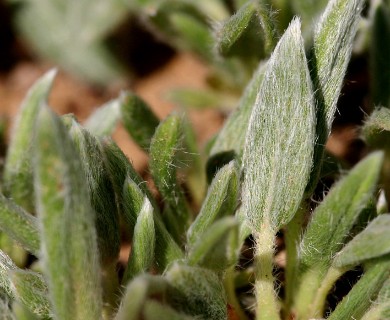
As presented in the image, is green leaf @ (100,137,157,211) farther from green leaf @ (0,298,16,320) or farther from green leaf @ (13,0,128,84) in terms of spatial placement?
green leaf @ (13,0,128,84)

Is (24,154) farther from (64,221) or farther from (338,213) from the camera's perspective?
(338,213)

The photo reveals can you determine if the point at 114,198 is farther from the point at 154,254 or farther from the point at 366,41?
the point at 366,41

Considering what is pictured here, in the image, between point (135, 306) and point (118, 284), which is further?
point (118, 284)

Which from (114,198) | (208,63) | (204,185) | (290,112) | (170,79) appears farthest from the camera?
(170,79)

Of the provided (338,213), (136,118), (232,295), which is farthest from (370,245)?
(136,118)

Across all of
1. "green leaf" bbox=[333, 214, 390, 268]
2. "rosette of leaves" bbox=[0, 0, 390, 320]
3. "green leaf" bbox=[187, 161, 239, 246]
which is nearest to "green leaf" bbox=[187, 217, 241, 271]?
"rosette of leaves" bbox=[0, 0, 390, 320]

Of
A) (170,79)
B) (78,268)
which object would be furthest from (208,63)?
(78,268)
